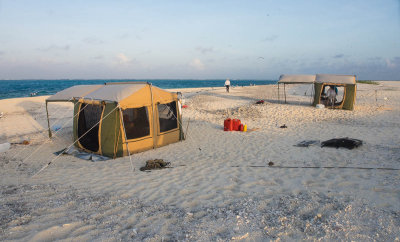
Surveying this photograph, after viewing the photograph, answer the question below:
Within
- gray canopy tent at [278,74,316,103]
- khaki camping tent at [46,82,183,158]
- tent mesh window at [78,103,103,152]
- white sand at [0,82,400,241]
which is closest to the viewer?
white sand at [0,82,400,241]

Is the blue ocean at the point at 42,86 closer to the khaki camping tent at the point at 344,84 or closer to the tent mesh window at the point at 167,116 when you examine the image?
the tent mesh window at the point at 167,116

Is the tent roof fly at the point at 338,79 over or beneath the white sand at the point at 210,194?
over

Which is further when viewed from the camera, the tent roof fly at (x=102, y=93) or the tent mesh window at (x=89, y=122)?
the tent mesh window at (x=89, y=122)

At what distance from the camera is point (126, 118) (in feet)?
25.8

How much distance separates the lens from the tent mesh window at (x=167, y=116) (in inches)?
342

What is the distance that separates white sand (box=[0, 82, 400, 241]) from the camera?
3.47 m

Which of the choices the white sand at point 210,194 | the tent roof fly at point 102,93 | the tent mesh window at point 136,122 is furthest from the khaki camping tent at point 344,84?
the tent roof fly at point 102,93

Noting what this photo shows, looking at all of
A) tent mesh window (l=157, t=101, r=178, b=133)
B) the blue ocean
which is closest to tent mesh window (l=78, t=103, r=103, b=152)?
tent mesh window (l=157, t=101, r=178, b=133)

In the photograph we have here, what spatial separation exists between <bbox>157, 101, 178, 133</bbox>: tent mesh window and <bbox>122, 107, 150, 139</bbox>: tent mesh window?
2.02 feet

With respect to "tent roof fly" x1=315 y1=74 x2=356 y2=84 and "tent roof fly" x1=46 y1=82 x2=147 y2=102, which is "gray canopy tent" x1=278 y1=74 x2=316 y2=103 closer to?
"tent roof fly" x1=315 y1=74 x2=356 y2=84

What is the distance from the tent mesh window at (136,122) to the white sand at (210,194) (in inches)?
29.1

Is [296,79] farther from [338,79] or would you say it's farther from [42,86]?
[42,86]

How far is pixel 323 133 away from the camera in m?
10.4

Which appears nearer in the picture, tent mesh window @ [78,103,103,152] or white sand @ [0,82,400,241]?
white sand @ [0,82,400,241]
